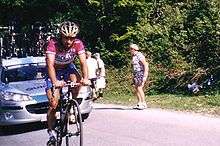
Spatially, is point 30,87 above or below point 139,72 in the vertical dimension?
below

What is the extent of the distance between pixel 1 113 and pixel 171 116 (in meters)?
4.07

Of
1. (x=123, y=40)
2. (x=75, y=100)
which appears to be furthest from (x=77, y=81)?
(x=123, y=40)

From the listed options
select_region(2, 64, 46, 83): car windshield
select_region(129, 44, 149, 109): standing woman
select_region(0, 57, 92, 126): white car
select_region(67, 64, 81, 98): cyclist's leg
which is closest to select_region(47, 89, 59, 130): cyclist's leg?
select_region(67, 64, 81, 98): cyclist's leg

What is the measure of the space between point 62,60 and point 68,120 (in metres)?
0.95

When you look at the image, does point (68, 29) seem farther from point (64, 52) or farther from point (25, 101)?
point (25, 101)

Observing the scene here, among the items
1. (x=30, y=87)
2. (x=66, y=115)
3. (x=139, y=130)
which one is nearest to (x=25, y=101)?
(x=30, y=87)

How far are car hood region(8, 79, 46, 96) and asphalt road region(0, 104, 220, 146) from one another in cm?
90

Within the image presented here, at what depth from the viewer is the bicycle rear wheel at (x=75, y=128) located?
25.4 feet

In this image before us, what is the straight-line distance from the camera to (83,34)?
2236 centimetres

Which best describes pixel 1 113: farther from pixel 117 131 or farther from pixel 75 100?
pixel 75 100

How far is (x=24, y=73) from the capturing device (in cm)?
1272

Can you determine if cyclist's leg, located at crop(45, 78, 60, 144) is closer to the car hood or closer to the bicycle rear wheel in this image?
the bicycle rear wheel

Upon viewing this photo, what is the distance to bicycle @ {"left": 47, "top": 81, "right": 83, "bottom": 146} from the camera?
7.79 m

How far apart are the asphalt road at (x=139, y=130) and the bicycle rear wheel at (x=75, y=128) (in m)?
1.65
